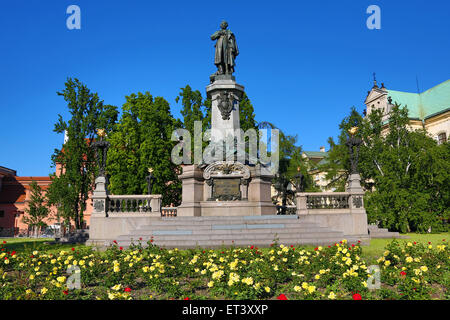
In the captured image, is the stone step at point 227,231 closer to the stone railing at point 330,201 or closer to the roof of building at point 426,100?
the stone railing at point 330,201

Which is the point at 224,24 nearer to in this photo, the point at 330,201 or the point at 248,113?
the point at 330,201

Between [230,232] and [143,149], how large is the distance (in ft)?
70.5

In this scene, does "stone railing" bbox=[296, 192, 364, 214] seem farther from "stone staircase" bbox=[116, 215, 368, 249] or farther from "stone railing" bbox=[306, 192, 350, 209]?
"stone staircase" bbox=[116, 215, 368, 249]

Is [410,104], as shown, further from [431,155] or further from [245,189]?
[245,189]

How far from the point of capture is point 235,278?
5.87 m

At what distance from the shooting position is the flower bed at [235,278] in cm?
594

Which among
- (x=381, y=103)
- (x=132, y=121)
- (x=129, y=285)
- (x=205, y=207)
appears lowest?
(x=129, y=285)


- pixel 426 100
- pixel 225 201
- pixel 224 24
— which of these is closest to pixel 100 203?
pixel 225 201

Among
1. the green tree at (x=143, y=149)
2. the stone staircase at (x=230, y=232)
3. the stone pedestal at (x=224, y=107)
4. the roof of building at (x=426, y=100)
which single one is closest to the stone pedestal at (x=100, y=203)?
the stone staircase at (x=230, y=232)

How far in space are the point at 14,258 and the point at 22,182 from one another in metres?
53.4

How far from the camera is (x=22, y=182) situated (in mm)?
54812

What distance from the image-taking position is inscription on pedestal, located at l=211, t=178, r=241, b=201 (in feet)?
57.6

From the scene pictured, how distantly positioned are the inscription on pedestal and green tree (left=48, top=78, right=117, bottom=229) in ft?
59.9

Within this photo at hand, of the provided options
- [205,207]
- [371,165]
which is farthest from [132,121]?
[371,165]
